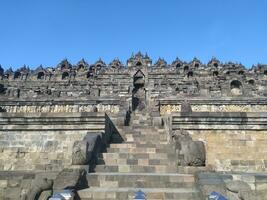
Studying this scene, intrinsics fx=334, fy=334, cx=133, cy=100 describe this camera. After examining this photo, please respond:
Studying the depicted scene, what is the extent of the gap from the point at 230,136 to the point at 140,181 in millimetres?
5275

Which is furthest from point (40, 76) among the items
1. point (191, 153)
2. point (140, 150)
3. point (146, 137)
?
point (191, 153)

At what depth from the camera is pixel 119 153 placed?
10703mm

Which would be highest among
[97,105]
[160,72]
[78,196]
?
[160,72]

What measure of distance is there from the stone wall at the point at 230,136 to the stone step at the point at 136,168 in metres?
2.61

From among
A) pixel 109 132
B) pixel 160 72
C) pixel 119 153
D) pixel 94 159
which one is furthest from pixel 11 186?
pixel 160 72

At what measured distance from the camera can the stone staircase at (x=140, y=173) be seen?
756cm

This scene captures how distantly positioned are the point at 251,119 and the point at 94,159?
616cm

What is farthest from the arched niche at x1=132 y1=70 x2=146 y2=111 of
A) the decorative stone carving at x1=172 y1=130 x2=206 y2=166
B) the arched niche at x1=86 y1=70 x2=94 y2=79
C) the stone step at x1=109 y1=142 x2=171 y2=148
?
the decorative stone carving at x1=172 y1=130 x2=206 y2=166

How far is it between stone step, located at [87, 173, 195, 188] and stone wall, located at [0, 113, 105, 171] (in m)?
3.67

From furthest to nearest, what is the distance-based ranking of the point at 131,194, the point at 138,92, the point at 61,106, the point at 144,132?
the point at 138,92
the point at 61,106
the point at 144,132
the point at 131,194

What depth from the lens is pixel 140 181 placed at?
837cm

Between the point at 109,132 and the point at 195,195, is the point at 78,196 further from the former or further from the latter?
the point at 109,132

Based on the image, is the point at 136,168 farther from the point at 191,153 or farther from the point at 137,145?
the point at 137,145

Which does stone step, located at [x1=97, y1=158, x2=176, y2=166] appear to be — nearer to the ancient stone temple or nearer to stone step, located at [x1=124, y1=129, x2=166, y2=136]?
the ancient stone temple
